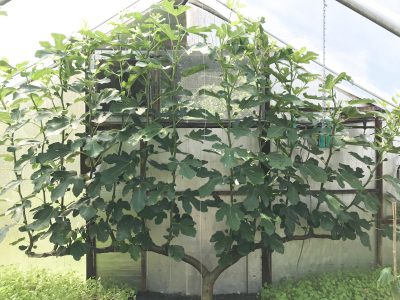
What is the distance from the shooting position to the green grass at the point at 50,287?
9.62 feet

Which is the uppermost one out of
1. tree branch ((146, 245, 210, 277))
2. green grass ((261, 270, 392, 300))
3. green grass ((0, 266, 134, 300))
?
tree branch ((146, 245, 210, 277))

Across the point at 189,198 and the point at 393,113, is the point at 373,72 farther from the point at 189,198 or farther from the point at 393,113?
the point at 189,198

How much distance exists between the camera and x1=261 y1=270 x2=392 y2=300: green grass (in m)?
3.18

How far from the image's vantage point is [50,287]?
3156 mm

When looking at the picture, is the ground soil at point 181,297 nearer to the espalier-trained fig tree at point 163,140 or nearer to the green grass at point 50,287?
the green grass at point 50,287

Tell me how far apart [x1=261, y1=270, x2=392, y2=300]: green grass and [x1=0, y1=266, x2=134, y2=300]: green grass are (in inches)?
50.4

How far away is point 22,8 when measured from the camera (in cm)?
277

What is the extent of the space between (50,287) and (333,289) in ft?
7.57

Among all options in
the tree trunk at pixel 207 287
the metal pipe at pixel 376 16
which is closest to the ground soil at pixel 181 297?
the tree trunk at pixel 207 287

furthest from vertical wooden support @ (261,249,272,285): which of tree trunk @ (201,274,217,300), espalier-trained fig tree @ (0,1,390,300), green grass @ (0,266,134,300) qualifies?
green grass @ (0,266,134,300)

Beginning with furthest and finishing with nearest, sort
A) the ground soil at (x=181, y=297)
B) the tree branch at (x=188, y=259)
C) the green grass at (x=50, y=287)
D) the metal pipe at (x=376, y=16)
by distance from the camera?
the ground soil at (x=181, y=297) < the tree branch at (x=188, y=259) < the green grass at (x=50, y=287) < the metal pipe at (x=376, y=16)

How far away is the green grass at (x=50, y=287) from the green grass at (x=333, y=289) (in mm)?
1280

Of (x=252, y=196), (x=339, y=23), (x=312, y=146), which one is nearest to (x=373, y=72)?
(x=339, y=23)

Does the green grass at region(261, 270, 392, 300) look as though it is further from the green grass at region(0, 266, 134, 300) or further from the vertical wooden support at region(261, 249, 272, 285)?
the green grass at region(0, 266, 134, 300)
